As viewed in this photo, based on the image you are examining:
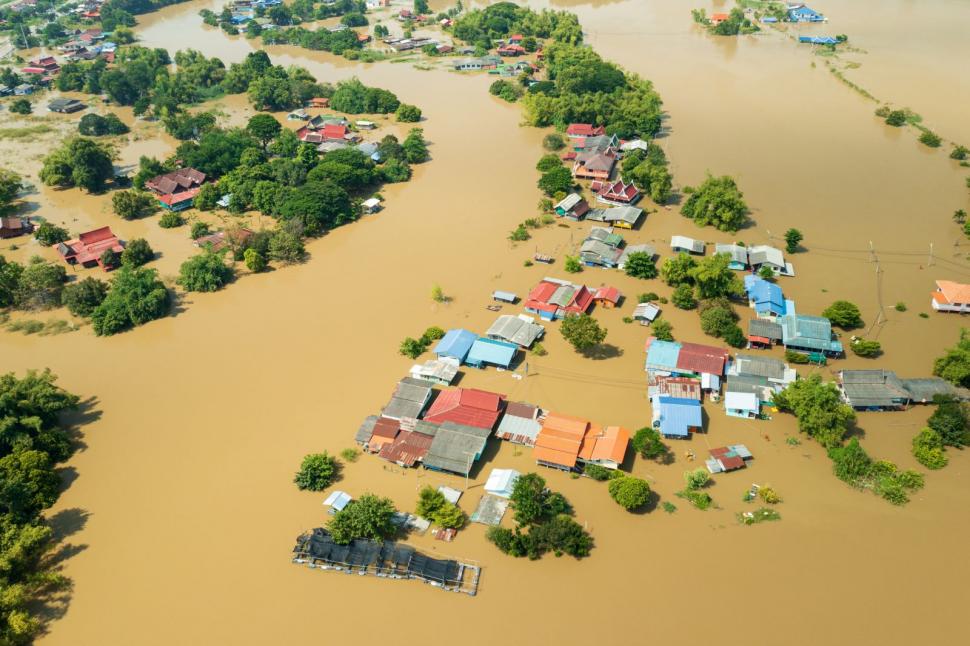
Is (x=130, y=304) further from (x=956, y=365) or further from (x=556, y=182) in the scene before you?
(x=956, y=365)

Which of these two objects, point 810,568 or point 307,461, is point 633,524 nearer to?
point 810,568

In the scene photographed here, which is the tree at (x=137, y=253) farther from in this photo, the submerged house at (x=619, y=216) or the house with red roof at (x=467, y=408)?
the submerged house at (x=619, y=216)

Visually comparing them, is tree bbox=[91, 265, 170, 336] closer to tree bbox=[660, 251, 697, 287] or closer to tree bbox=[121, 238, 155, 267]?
tree bbox=[121, 238, 155, 267]

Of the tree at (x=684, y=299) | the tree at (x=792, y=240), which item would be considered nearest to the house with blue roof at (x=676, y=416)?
the tree at (x=684, y=299)

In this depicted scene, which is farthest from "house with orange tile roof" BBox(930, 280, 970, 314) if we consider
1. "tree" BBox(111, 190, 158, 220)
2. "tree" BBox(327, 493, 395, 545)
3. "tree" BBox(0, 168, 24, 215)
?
"tree" BBox(0, 168, 24, 215)

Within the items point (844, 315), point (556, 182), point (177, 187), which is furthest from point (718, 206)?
point (177, 187)

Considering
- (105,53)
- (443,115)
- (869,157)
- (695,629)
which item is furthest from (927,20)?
(105,53)
